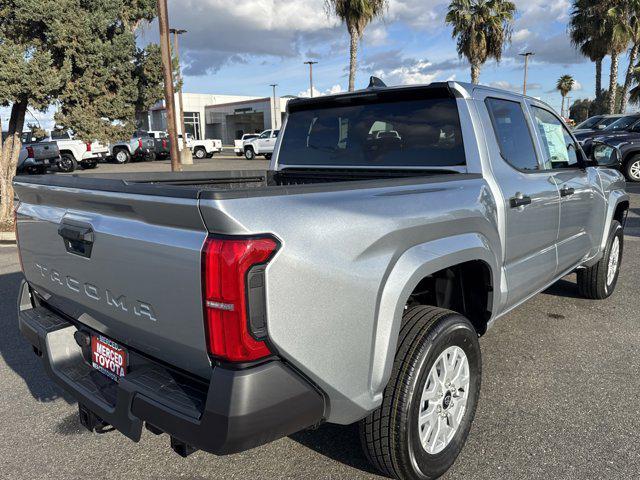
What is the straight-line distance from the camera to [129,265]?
1.92 metres

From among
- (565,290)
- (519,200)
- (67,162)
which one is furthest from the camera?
(67,162)

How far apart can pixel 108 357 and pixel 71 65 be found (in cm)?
734

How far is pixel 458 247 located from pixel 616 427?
147 cm

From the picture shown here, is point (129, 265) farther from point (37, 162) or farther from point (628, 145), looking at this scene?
point (37, 162)

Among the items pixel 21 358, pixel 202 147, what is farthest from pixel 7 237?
pixel 202 147

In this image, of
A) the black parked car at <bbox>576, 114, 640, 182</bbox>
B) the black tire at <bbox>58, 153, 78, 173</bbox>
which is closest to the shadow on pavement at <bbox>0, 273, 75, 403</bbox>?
the black parked car at <bbox>576, 114, 640, 182</bbox>

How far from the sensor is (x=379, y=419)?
86.8 inches

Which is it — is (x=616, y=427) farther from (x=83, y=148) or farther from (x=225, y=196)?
(x=83, y=148)

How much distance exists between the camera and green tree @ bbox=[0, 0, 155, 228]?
7.50 m

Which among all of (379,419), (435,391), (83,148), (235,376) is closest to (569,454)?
(435,391)

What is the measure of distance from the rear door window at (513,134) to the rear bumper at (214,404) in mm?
2117

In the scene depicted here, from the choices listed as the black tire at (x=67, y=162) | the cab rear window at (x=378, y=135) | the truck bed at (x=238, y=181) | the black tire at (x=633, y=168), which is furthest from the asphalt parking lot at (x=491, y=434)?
the black tire at (x=67, y=162)

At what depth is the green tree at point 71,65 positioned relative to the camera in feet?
24.6

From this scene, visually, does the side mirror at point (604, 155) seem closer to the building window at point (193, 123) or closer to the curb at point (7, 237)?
the curb at point (7, 237)
